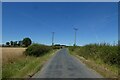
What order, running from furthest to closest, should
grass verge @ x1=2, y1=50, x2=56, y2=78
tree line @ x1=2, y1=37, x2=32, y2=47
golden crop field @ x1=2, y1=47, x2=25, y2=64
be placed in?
tree line @ x1=2, y1=37, x2=32, y2=47
golden crop field @ x1=2, y1=47, x2=25, y2=64
grass verge @ x1=2, y1=50, x2=56, y2=78

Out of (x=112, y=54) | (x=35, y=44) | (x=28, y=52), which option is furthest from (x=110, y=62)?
(x=35, y=44)

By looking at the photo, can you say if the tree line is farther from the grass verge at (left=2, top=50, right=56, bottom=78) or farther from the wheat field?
the grass verge at (left=2, top=50, right=56, bottom=78)

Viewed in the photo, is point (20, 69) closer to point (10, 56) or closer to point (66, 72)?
point (66, 72)

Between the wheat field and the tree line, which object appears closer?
the wheat field

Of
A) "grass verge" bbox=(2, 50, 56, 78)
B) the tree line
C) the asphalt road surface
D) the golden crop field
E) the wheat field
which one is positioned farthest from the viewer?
the tree line

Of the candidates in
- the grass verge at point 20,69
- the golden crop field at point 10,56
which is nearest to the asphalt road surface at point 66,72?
the grass verge at point 20,69

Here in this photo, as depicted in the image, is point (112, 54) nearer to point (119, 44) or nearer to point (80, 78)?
point (119, 44)

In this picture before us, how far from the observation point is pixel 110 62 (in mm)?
22891

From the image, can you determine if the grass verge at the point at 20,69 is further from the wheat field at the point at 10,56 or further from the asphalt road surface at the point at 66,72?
the wheat field at the point at 10,56

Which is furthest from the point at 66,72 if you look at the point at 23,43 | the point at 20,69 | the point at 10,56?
the point at 23,43

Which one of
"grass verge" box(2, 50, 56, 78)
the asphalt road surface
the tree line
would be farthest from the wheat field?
the tree line

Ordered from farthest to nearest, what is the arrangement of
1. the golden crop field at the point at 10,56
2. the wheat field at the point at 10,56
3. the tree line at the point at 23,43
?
1. the tree line at the point at 23,43
2. the golden crop field at the point at 10,56
3. the wheat field at the point at 10,56

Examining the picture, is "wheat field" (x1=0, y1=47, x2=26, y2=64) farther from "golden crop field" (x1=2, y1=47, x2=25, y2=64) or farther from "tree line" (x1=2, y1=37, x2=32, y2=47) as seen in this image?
"tree line" (x1=2, y1=37, x2=32, y2=47)

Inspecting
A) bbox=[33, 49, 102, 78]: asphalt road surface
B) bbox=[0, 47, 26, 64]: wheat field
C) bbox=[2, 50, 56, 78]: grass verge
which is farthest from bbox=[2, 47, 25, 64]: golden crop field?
bbox=[33, 49, 102, 78]: asphalt road surface
